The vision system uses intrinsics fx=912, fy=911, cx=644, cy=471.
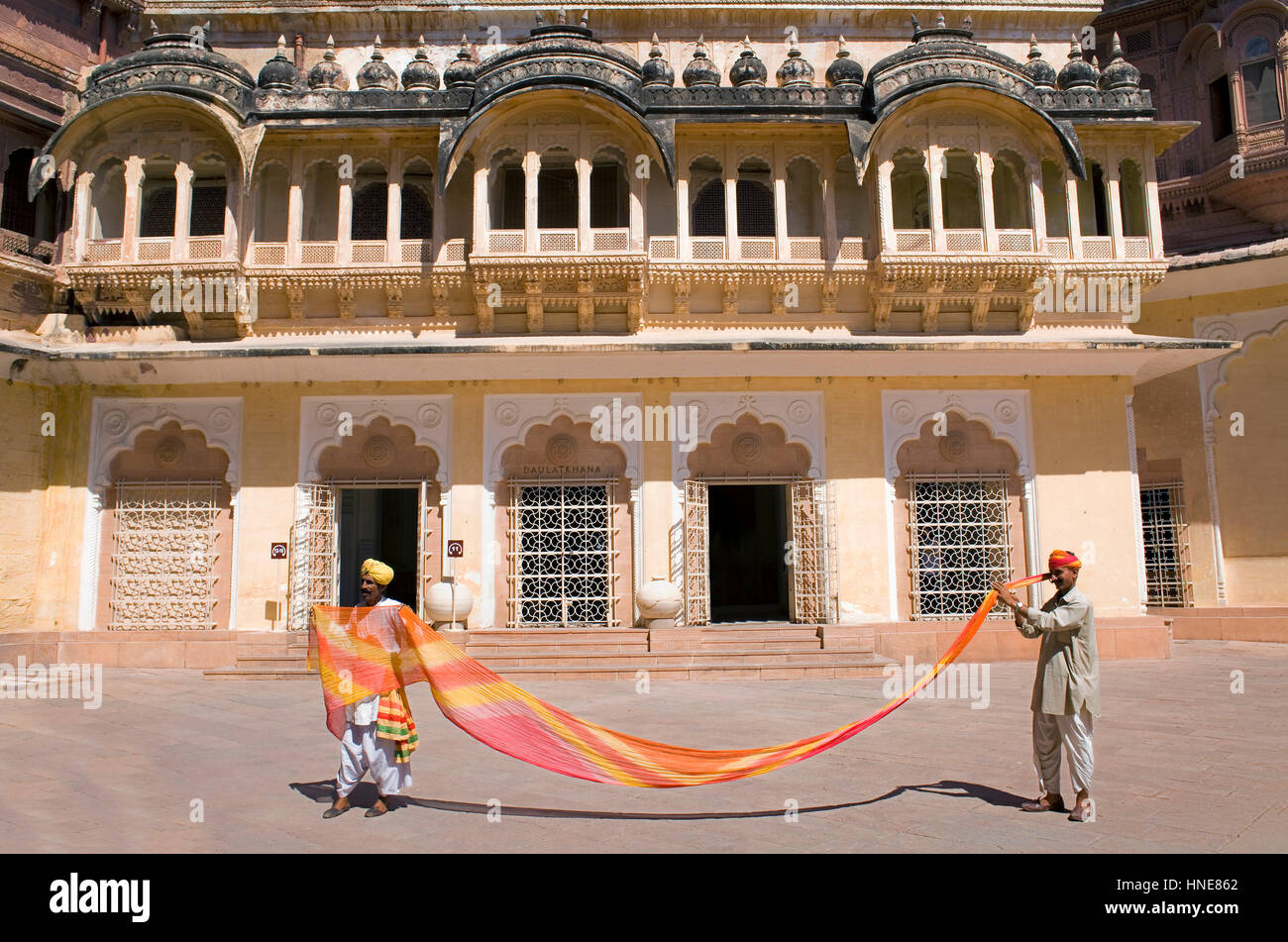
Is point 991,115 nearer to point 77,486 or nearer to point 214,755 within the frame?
point 214,755

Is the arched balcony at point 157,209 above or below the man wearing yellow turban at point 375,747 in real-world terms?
above

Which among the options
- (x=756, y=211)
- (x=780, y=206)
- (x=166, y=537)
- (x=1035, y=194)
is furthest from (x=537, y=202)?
(x=166, y=537)

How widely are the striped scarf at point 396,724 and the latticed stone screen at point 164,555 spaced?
10.4m

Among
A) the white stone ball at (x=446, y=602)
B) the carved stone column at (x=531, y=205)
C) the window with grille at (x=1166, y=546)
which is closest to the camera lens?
the white stone ball at (x=446, y=602)

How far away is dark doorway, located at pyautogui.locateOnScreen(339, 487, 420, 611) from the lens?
66.4ft

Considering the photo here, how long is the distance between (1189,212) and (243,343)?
18.4 metres

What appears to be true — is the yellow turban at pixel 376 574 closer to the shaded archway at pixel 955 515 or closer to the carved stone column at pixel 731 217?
the carved stone column at pixel 731 217

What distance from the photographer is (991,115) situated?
563 inches

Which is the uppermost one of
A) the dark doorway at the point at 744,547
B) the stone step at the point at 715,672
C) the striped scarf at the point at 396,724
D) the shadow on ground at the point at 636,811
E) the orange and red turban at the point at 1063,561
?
the dark doorway at the point at 744,547

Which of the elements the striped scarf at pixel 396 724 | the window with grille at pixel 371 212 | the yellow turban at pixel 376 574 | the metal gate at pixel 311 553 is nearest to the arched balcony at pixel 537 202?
the window with grille at pixel 371 212

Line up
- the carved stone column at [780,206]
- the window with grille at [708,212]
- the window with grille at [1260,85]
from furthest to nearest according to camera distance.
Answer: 1. the window with grille at [1260,85]
2. the window with grille at [708,212]
3. the carved stone column at [780,206]

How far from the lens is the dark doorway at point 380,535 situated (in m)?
20.2
